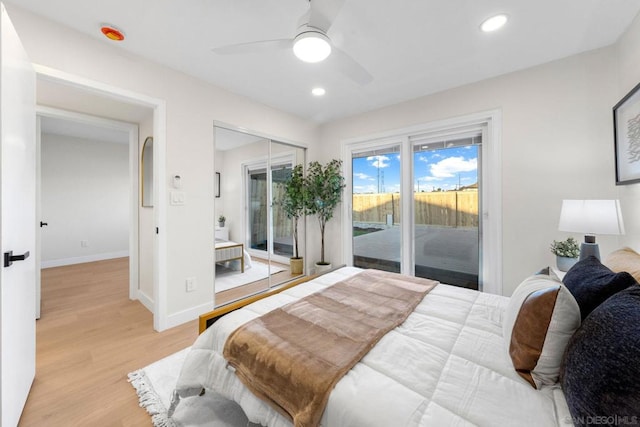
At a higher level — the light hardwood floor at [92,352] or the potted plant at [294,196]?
the potted plant at [294,196]

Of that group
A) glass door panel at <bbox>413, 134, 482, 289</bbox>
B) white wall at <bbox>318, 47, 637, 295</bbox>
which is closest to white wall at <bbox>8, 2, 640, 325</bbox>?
white wall at <bbox>318, 47, 637, 295</bbox>

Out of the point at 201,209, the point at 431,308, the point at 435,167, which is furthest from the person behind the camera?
the point at 435,167

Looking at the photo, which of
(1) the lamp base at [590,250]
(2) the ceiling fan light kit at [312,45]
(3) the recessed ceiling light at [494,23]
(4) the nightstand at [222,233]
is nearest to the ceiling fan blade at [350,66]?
(2) the ceiling fan light kit at [312,45]

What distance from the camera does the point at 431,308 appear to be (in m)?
1.53

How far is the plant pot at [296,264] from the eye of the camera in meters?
3.96

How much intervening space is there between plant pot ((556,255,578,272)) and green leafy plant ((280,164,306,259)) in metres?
2.86

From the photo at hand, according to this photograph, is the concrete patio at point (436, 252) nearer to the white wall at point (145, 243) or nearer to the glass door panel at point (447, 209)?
the glass door panel at point (447, 209)

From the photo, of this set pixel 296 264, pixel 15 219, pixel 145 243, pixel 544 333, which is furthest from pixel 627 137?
pixel 145 243

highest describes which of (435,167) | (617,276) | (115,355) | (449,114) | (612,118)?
(449,114)

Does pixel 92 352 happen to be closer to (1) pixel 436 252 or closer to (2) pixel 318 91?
(2) pixel 318 91

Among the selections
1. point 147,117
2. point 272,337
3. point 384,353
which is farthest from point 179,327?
point 147,117

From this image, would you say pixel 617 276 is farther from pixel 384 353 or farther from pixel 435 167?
pixel 435 167

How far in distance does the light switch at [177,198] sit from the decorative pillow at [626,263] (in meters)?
→ 3.20

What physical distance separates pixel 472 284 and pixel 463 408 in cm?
257
